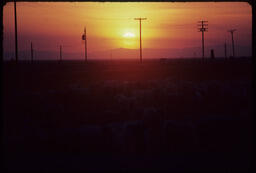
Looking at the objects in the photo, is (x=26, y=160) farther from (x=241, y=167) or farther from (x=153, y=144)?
(x=241, y=167)

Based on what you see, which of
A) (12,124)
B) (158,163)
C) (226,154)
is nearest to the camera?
(158,163)

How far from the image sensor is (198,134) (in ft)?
38.2

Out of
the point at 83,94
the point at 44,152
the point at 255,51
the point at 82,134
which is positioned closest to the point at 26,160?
the point at 44,152

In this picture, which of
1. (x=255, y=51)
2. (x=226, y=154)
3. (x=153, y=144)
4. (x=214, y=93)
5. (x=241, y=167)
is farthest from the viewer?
(x=214, y=93)

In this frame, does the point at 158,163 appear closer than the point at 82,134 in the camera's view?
Yes

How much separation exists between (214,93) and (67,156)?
12.7 metres

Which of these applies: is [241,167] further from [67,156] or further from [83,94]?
[83,94]

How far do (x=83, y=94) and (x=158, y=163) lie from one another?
12.4 m

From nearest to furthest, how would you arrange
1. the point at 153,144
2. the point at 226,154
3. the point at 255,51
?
the point at 255,51 → the point at 226,154 → the point at 153,144

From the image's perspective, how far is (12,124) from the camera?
45.3ft

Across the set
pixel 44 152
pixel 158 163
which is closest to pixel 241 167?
pixel 158 163

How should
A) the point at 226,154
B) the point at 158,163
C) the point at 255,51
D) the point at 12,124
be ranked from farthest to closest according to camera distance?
the point at 12,124 < the point at 226,154 < the point at 158,163 < the point at 255,51

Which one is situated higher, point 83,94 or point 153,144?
point 83,94

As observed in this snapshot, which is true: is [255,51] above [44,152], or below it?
above
